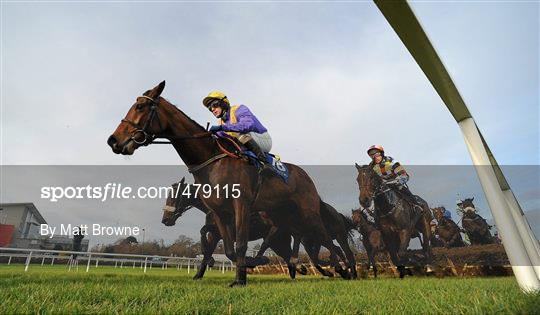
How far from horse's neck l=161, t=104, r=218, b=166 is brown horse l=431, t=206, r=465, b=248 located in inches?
432

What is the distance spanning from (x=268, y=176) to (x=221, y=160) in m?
1.26

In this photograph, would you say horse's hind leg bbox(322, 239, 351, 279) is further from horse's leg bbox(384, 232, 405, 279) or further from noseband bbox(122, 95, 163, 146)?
noseband bbox(122, 95, 163, 146)

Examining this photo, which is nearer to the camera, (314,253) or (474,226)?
(314,253)

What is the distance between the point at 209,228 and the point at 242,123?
307cm

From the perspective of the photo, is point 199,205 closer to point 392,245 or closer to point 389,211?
point 389,211

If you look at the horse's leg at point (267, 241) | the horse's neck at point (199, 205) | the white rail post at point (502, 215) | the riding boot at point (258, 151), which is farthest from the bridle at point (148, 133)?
the white rail post at point (502, 215)

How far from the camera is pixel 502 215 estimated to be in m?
2.42

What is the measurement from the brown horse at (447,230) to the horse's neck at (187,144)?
432 inches

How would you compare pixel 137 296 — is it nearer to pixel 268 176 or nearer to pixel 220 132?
pixel 220 132

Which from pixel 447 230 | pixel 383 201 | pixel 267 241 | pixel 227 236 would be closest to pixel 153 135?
pixel 227 236

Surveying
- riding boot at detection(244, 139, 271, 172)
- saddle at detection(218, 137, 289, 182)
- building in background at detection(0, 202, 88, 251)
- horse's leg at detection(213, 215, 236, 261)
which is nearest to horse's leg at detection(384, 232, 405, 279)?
saddle at detection(218, 137, 289, 182)

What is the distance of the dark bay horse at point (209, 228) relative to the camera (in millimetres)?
7777

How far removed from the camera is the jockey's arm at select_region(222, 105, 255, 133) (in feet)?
19.8

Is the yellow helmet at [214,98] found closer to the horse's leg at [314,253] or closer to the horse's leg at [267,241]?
the horse's leg at [267,241]
